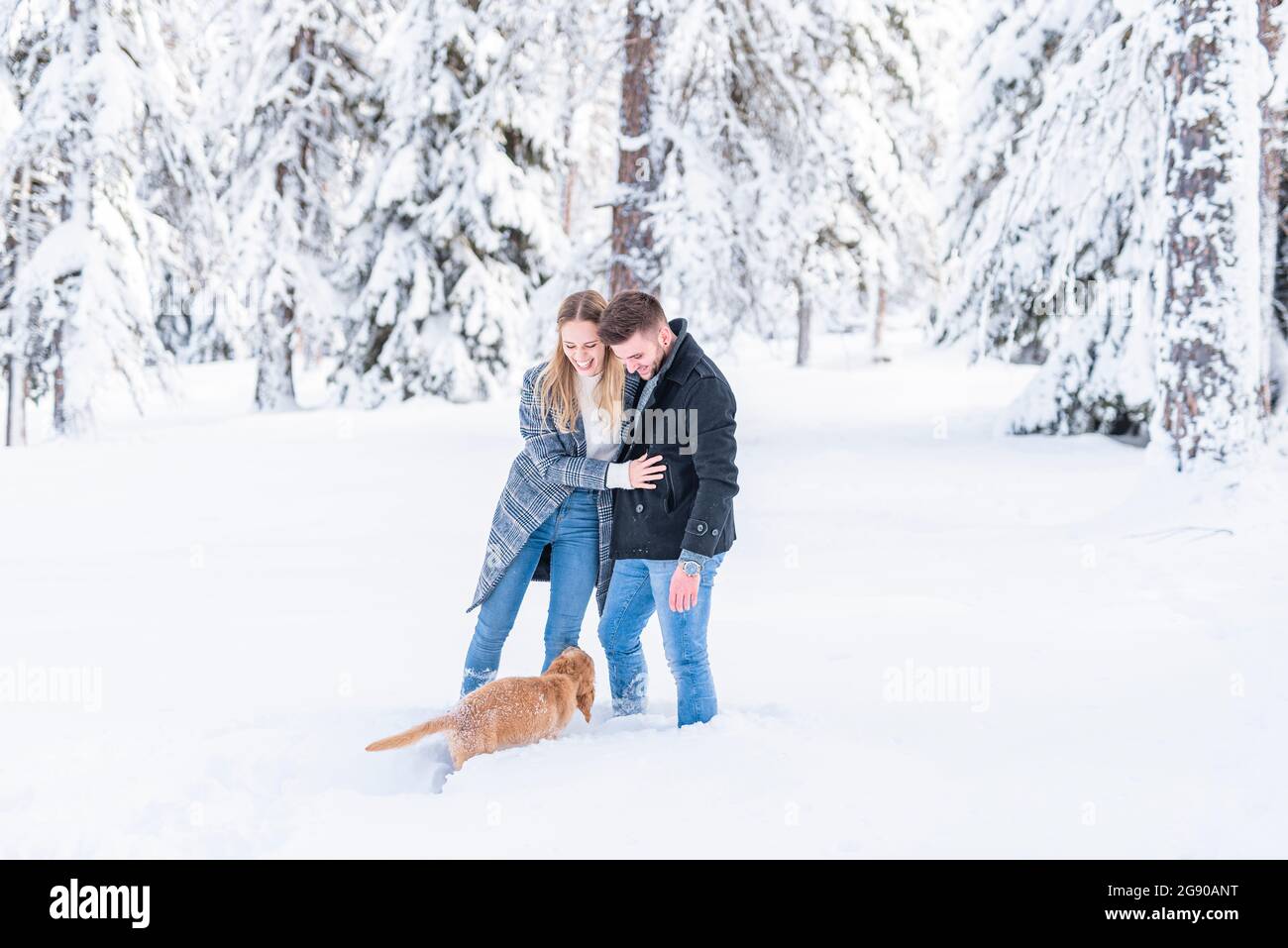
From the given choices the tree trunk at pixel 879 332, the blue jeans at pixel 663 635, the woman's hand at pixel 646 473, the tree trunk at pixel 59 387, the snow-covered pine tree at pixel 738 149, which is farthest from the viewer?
A: the tree trunk at pixel 879 332

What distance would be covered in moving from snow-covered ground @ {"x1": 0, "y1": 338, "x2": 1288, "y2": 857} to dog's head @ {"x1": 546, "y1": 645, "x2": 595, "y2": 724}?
18 centimetres

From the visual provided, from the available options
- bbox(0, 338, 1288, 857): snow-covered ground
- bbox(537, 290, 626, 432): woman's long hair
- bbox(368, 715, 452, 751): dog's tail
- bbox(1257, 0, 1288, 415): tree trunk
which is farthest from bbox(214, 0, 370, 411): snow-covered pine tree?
Result: bbox(368, 715, 452, 751): dog's tail

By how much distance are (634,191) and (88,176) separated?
8.14m

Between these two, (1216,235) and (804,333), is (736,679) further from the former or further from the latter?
(804,333)

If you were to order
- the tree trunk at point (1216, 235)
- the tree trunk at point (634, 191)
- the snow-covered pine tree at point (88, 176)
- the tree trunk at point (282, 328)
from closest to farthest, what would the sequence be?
the tree trunk at point (1216, 235)
the tree trunk at point (634, 191)
the snow-covered pine tree at point (88, 176)
the tree trunk at point (282, 328)

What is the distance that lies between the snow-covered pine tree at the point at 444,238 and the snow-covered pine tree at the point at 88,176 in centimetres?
444

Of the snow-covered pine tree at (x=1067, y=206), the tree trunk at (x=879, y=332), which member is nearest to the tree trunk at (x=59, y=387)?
the snow-covered pine tree at (x=1067, y=206)

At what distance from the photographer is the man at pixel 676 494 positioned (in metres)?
3.71

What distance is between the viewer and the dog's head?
4262 millimetres

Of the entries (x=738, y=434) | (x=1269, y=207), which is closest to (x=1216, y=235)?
(x=1269, y=207)

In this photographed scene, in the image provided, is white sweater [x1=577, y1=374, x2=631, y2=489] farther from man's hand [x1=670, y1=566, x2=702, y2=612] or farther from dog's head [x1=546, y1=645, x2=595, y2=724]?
dog's head [x1=546, y1=645, x2=595, y2=724]

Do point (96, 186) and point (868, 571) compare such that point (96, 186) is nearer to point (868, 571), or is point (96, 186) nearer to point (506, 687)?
point (868, 571)

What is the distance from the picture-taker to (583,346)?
12.8 ft

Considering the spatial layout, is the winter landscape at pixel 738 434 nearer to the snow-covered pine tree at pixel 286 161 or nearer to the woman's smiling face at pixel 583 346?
the snow-covered pine tree at pixel 286 161
